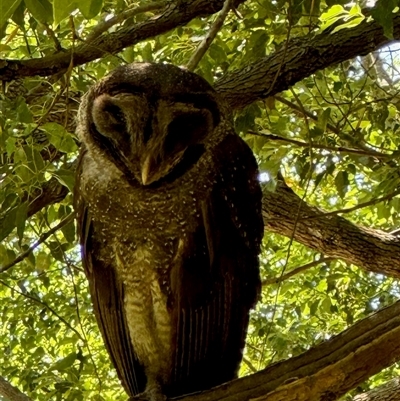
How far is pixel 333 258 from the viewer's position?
4309 millimetres

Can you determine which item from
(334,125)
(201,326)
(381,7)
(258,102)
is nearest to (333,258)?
(334,125)

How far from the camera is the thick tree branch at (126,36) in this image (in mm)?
2572

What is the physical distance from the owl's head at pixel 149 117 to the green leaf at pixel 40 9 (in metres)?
0.46

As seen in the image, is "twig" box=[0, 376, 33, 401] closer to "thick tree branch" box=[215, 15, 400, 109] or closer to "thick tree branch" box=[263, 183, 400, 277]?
"thick tree branch" box=[215, 15, 400, 109]

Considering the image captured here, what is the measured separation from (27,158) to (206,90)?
1.93 ft

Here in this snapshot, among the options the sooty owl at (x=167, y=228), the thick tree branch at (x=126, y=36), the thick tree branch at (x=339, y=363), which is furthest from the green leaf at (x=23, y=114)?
the thick tree branch at (x=339, y=363)

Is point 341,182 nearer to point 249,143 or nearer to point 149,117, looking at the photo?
point 249,143

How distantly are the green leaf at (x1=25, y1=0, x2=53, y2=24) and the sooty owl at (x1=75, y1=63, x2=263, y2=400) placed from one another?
46 centimetres

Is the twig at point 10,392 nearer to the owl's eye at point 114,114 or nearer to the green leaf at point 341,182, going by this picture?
the owl's eye at point 114,114

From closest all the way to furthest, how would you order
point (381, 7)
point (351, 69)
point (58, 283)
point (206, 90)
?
point (381, 7), point (206, 90), point (351, 69), point (58, 283)

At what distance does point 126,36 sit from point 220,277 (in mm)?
1042

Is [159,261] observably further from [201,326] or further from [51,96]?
[51,96]

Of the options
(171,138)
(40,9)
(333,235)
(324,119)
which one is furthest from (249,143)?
(40,9)

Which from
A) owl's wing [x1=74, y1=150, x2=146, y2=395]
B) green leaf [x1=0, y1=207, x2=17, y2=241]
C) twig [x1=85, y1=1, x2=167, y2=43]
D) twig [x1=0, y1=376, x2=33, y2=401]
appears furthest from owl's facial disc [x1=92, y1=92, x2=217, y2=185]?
twig [x1=0, y1=376, x2=33, y2=401]
